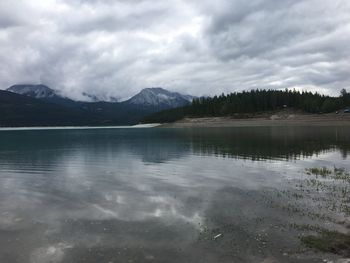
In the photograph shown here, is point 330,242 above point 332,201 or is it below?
above

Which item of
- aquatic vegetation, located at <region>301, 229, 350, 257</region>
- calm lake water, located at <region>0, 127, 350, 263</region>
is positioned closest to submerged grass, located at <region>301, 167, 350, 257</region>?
aquatic vegetation, located at <region>301, 229, 350, 257</region>

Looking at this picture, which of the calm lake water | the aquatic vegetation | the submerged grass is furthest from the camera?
the calm lake water

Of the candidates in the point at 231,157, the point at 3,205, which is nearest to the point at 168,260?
the point at 3,205

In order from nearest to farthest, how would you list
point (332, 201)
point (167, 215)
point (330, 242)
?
point (330, 242)
point (167, 215)
point (332, 201)

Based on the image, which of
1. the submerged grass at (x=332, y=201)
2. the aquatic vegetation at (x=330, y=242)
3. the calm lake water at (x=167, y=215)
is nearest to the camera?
the aquatic vegetation at (x=330, y=242)

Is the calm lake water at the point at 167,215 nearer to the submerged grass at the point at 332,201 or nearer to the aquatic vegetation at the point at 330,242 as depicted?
A: the submerged grass at the point at 332,201

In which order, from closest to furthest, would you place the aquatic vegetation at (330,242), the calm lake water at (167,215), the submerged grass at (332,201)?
the aquatic vegetation at (330,242) < the submerged grass at (332,201) < the calm lake water at (167,215)

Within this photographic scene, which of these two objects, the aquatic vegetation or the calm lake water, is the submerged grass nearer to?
the aquatic vegetation

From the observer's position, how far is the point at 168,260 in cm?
1438

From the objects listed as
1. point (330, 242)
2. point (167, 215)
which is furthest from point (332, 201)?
point (167, 215)

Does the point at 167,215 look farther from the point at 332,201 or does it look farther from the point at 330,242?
the point at 332,201

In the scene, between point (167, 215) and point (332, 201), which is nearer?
point (167, 215)

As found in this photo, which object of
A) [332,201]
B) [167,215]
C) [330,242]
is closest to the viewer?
[330,242]

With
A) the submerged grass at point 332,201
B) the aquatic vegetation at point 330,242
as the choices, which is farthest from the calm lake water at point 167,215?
the aquatic vegetation at point 330,242
